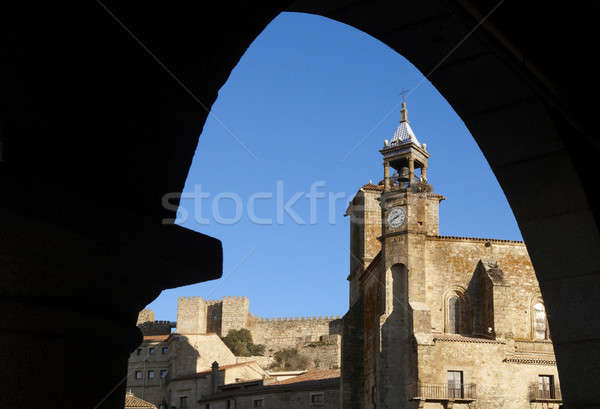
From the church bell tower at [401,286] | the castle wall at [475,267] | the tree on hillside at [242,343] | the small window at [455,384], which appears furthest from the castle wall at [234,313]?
the small window at [455,384]

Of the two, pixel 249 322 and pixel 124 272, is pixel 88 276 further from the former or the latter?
pixel 249 322

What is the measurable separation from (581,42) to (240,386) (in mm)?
44090

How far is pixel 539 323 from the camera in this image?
31.5m

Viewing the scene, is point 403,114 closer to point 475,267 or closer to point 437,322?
point 475,267

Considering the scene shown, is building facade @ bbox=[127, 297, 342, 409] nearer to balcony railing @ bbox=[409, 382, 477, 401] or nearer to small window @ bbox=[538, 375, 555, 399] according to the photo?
balcony railing @ bbox=[409, 382, 477, 401]

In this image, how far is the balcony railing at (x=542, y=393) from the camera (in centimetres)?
2762

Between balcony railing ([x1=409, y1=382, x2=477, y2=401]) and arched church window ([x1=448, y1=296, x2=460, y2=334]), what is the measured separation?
153 inches

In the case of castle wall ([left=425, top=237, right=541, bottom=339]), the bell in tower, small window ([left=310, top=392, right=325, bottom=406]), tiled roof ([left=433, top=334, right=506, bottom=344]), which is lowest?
small window ([left=310, top=392, right=325, bottom=406])

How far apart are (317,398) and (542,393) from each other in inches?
587

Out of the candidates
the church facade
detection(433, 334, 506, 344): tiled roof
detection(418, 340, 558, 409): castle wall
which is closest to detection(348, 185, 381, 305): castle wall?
the church facade

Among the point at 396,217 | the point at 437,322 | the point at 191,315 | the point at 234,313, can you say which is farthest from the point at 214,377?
the point at 191,315

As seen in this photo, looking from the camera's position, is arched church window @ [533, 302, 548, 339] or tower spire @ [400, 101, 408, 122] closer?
arched church window @ [533, 302, 548, 339]

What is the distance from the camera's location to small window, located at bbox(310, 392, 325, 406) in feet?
129

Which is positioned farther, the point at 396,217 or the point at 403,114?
the point at 403,114
